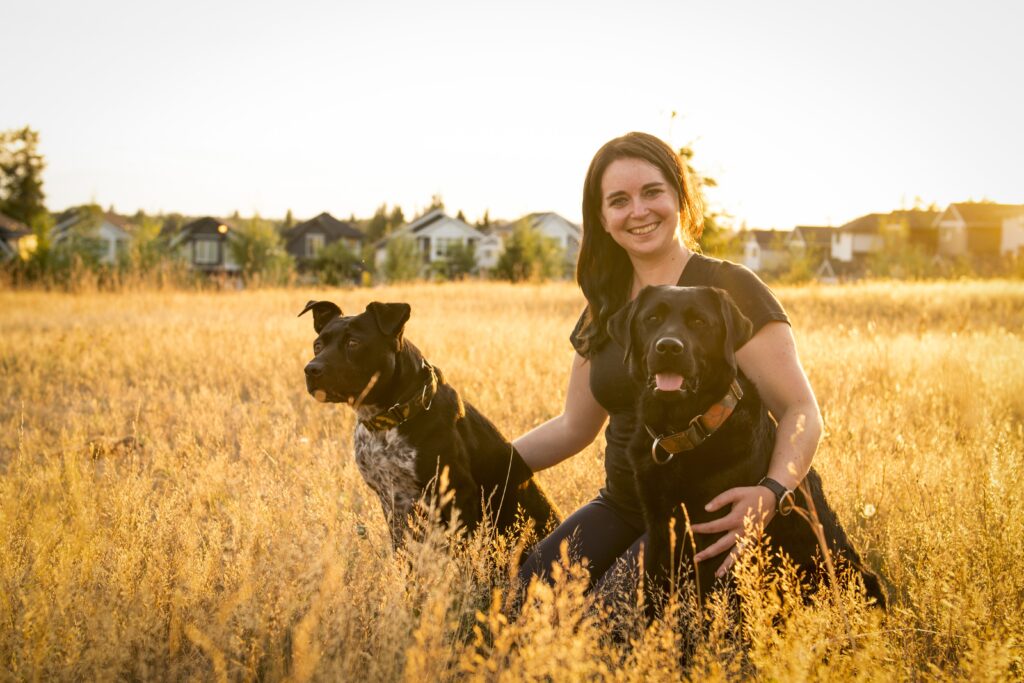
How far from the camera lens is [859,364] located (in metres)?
7.48

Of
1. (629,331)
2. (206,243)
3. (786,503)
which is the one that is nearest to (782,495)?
(786,503)

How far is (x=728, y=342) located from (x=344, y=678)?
1.64 metres

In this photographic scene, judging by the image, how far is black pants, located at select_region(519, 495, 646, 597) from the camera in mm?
3137

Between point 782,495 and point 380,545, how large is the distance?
6.14ft

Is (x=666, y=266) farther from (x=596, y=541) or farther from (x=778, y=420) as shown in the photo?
(x=596, y=541)

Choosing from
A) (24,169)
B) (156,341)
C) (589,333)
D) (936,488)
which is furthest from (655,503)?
(24,169)

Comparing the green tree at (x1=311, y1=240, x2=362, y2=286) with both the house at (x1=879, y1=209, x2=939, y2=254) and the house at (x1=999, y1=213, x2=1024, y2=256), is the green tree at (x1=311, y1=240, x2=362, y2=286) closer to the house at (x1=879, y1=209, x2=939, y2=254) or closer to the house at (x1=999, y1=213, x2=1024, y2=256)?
the house at (x1=879, y1=209, x2=939, y2=254)

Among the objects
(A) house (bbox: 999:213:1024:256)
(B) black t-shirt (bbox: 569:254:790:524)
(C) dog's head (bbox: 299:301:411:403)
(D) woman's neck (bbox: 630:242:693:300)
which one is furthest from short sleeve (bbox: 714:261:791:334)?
(A) house (bbox: 999:213:1024:256)

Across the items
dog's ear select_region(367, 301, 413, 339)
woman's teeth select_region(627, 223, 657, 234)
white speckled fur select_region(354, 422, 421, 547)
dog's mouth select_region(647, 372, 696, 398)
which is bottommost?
white speckled fur select_region(354, 422, 421, 547)

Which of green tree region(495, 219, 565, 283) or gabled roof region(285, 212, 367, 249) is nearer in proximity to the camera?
green tree region(495, 219, 565, 283)

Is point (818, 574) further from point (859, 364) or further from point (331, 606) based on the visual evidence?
point (859, 364)

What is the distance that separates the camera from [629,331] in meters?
2.84

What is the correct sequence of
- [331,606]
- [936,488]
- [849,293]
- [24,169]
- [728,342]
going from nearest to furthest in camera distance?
[331,606] → [728,342] → [936,488] → [849,293] → [24,169]

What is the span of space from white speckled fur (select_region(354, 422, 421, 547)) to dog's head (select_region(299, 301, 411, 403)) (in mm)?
220
